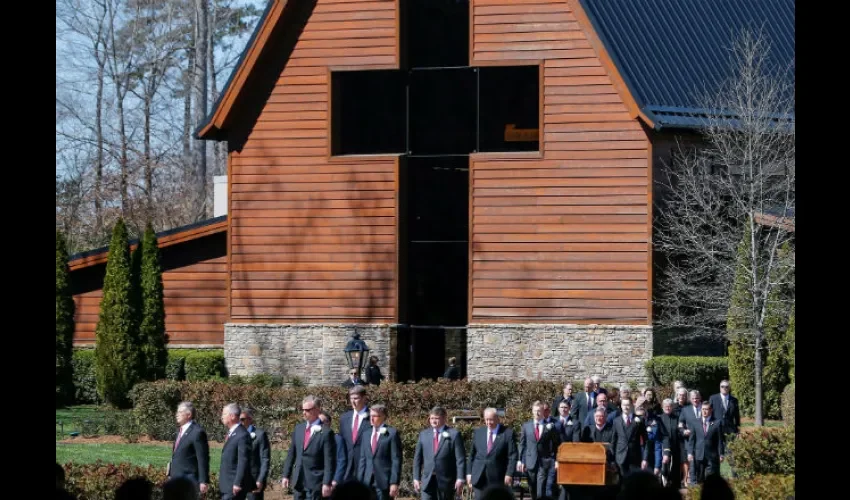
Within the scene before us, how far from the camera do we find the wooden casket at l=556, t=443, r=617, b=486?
53.8 ft

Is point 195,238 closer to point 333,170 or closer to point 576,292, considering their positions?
point 333,170

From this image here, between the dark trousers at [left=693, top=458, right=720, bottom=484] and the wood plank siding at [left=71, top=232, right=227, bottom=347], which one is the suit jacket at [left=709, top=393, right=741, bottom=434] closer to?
the dark trousers at [left=693, top=458, right=720, bottom=484]

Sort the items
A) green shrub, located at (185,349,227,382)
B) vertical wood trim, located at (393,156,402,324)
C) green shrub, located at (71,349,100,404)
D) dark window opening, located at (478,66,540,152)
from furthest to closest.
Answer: dark window opening, located at (478,66,540,152), green shrub, located at (71,349,100,404), green shrub, located at (185,349,227,382), vertical wood trim, located at (393,156,402,324)

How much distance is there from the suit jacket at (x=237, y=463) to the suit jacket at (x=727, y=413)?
919 centimetres

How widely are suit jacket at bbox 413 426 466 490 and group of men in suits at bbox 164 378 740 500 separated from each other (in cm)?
1

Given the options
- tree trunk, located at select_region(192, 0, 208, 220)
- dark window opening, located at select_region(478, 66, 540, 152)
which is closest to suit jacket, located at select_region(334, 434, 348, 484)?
dark window opening, located at select_region(478, 66, 540, 152)

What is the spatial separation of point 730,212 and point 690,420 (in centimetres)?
1215

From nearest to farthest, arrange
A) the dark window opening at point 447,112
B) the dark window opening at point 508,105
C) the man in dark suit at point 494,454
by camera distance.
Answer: the man in dark suit at point 494,454 → the dark window opening at point 508,105 → the dark window opening at point 447,112

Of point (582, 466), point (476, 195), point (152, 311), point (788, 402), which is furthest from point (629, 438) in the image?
point (152, 311)

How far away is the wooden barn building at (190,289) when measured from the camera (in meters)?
35.4

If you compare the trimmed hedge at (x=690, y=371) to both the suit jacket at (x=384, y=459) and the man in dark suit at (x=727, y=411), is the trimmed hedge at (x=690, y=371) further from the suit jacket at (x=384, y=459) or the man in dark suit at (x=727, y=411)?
the suit jacket at (x=384, y=459)

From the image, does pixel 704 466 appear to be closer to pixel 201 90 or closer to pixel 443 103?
pixel 443 103

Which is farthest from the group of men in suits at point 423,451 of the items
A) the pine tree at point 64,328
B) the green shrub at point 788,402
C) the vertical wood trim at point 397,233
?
the pine tree at point 64,328

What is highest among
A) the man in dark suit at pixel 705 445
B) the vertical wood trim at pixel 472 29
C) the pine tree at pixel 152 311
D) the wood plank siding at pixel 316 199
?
the vertical wood trim at pixel 472 29
